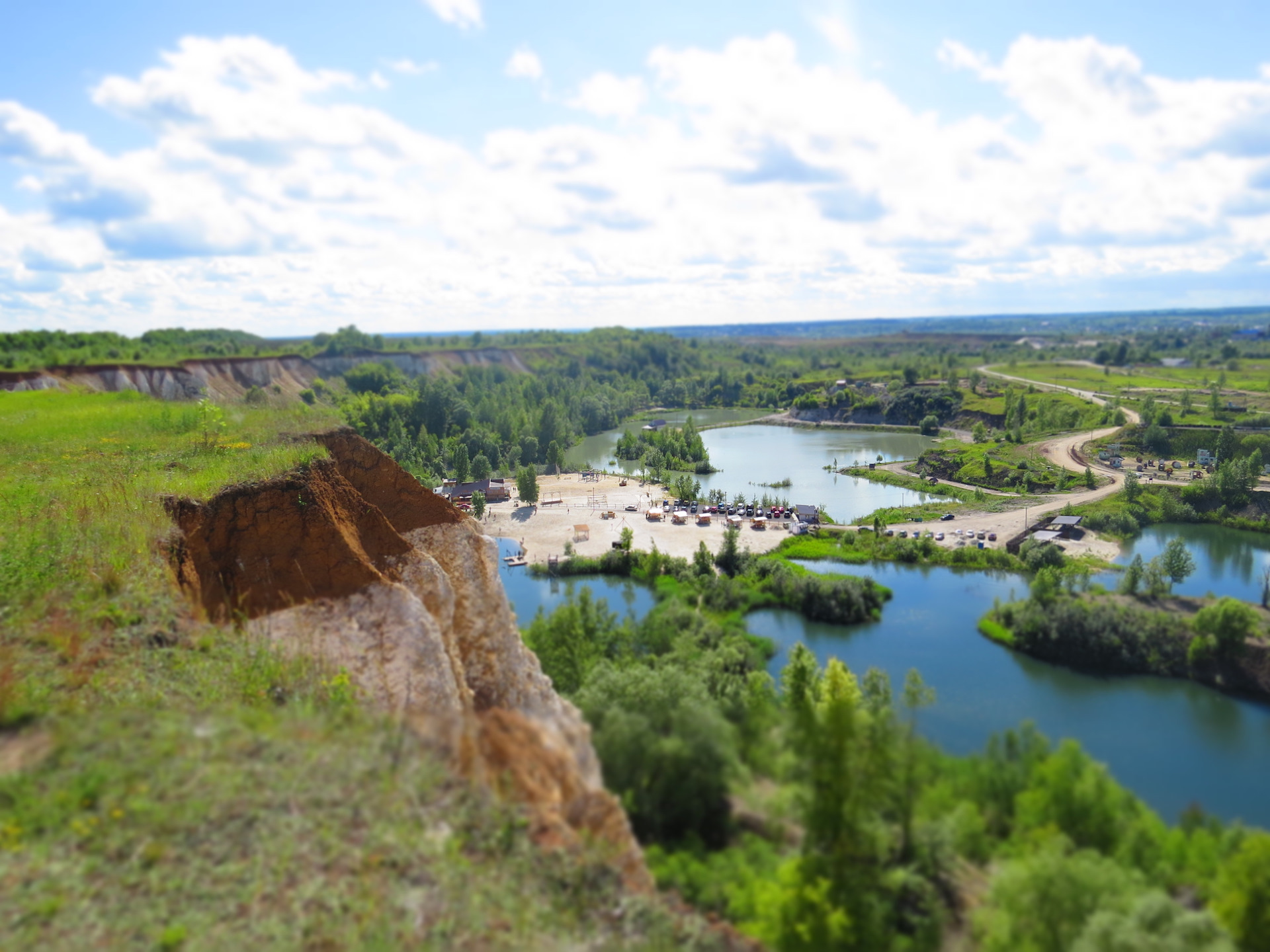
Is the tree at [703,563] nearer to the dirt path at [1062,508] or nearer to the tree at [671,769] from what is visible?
the dirt path at [1062,508]

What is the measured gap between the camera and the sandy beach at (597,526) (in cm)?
5097

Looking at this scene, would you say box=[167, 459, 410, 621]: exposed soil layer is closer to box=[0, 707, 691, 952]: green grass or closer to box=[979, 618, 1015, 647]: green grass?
box=[0, 707, 691, 952]: green grass

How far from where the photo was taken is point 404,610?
16.1 meters

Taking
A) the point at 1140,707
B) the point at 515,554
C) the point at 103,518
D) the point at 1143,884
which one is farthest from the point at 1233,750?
the point at 515,554

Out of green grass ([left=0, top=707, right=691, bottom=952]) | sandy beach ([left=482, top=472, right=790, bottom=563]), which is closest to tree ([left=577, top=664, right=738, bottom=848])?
green grass ([left=0, top=707, right=691, bottom=952])

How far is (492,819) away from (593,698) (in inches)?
456

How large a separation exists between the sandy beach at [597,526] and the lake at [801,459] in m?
10.0

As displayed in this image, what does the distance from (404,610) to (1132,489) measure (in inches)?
2467

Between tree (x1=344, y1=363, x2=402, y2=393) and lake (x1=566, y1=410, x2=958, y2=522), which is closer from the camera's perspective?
lake (x1=566, y1=410, x2=958, y2=522)

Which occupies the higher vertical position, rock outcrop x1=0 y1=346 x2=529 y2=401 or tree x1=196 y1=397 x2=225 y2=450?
rock outcrop x1=0 y1=346 x2=529 y2=401

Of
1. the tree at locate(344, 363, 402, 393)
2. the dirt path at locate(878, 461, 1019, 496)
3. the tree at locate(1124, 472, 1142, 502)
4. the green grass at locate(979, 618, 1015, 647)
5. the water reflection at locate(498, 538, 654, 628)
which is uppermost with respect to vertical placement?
the tree at locate(344, 363, 402, 393)

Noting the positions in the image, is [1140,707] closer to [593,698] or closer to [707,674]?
[707,674]

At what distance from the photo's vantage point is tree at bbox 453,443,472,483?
71.7 meters

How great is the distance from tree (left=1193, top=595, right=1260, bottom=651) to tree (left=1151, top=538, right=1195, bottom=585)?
8.46m
